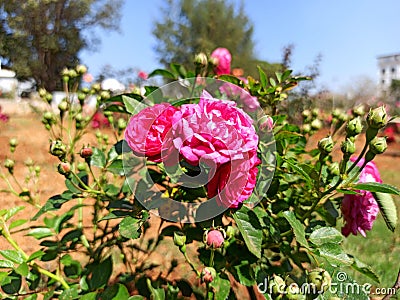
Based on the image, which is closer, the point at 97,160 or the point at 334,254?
the point at 334,254

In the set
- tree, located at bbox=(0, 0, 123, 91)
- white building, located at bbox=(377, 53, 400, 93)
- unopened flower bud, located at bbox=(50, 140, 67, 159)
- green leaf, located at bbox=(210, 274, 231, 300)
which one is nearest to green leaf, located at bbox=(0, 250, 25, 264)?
unopened flower bud, located at bbox=(50, 140, 67, 159)

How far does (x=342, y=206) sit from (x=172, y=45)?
Result: 1318 cm

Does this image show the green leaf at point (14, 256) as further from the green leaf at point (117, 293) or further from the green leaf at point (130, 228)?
the green leaf at point (130, 228)

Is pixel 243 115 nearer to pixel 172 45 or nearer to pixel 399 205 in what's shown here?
pixel 399 205

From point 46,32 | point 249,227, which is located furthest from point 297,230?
point 46,32

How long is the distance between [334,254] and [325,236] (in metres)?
0.04

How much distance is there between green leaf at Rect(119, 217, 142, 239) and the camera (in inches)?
19.8

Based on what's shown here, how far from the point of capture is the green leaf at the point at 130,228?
50 centimetres

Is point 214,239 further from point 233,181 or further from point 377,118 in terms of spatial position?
point 377,118

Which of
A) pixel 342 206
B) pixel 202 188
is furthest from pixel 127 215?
pixel 342 206

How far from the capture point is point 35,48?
11820 millimetres

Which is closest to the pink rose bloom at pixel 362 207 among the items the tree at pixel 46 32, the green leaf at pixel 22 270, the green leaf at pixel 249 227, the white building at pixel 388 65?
the green leaf at pixel 249 227

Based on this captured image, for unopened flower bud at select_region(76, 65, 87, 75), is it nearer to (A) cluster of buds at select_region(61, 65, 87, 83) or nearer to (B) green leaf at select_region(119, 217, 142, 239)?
(A) cluster of buds at select_region(61, 65, 87, 83)

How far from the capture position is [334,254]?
1.86 feet
